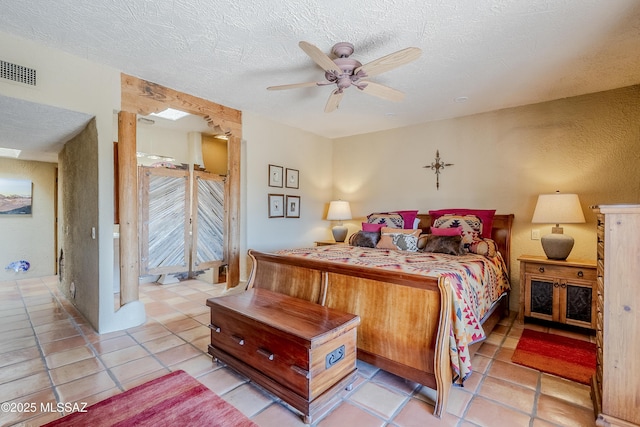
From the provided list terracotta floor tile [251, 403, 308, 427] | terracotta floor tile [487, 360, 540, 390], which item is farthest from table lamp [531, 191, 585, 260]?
terracotta floor tile [251, 403, 308, 427]

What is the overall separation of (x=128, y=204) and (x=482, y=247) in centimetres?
378

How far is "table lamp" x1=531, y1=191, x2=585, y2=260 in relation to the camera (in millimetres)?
3055

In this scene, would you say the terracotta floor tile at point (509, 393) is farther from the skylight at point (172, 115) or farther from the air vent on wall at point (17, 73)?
the skylight at point (172, 115)

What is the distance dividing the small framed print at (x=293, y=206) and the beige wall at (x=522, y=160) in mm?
1222

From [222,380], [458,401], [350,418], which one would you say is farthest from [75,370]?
[458,401]

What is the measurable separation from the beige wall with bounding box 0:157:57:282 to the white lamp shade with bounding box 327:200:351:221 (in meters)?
5.34

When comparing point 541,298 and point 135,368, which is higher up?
point 541,298

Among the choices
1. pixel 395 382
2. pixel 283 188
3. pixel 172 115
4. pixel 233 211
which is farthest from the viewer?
pixel 283 188

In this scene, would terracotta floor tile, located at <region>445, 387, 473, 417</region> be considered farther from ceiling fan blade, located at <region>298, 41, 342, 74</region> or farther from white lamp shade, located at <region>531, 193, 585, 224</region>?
ceiling fan blade, located at <region>298, 41, 342, 74</region>

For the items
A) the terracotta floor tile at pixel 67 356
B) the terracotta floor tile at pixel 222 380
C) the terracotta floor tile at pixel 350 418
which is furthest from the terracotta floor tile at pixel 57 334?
the terracotta floor tile at pixel 350 418

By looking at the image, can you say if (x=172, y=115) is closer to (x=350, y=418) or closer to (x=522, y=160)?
(x=350, y=418)

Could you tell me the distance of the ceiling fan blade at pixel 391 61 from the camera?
2.01 meters

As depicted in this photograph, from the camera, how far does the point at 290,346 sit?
173 cm

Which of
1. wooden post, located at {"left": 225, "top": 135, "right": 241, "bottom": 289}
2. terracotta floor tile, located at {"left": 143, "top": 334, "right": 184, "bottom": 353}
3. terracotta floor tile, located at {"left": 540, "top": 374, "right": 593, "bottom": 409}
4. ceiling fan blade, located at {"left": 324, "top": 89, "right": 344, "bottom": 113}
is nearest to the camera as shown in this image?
terracotta floor tile, located at {"left": 540, "top": 374, "right": 593, "bottom": 409}
